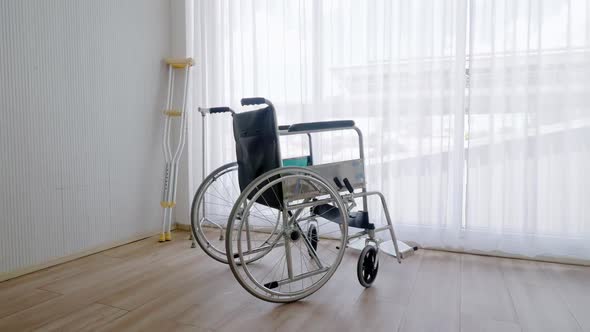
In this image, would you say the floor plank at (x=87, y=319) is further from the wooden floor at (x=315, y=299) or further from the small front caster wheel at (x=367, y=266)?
the small front caster wheel at (x=367, y=266)

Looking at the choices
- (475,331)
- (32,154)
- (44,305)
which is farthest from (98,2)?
(475,331)

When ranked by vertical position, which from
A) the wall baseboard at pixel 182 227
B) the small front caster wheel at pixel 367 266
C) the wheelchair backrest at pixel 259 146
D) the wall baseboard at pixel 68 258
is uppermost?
A: the wheelchair backrest at pixel 259 146

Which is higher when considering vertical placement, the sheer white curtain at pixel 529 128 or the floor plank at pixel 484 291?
the sheer white curtain at pixel 529 128

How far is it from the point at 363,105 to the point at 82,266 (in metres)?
1.87

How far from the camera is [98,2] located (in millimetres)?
2271

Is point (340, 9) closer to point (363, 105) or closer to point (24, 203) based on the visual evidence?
point (363, 105)

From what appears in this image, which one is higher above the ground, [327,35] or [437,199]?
[327,35]

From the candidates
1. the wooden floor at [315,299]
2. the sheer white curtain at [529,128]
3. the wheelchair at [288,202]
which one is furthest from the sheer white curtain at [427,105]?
the wheelchair at [288,202]

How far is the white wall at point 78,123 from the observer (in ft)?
6.14

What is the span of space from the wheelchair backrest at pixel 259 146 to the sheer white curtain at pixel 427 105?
2.66ft

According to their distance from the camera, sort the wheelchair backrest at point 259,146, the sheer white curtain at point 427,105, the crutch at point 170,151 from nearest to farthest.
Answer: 1. the wheelchair backrest at point 259,146
2. the sheer white curtain at point 427,105
3. the crutch at point 170,151

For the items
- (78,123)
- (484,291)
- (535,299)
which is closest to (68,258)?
(78,123)

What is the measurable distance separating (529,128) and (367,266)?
1206mm

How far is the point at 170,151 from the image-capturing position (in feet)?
8.82
